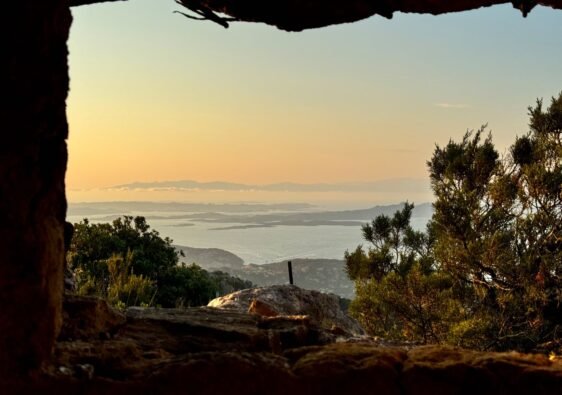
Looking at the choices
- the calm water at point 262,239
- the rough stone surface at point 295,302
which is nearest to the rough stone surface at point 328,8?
the rough stone surface at point 295,302

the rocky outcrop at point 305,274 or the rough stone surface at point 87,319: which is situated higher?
the rough stone surface at point 87,319

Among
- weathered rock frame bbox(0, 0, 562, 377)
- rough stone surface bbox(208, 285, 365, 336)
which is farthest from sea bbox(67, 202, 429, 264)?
weathered rock frame bbox(0, 0, 562, 377)

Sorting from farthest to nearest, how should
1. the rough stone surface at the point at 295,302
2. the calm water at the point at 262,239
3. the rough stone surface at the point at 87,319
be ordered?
the calm water at the point at 262,239
the rough stone surface at the point at 295,302
the rough stone surface at the point at 87,319

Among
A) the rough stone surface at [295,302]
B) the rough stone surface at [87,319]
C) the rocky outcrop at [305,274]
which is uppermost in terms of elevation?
the rough stone surface at [87,319]

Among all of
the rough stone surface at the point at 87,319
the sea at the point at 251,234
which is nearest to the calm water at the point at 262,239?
the sea at the point at 251,234

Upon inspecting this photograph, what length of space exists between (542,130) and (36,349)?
865cm

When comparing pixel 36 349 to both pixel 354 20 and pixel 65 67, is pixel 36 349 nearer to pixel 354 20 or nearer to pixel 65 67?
pixel 65 67

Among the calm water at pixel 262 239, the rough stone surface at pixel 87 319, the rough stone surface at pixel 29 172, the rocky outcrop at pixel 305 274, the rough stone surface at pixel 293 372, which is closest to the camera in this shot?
the rough stone surface at pixel 29 172

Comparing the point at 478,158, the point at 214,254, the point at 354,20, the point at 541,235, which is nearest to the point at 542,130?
the point at 478,158

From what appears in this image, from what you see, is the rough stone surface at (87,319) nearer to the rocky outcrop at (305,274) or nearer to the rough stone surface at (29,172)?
the rough stone surface at (29,172)

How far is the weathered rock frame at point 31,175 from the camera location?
2.12 metres

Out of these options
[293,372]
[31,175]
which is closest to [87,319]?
[31,175]

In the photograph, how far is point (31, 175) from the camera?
217cm

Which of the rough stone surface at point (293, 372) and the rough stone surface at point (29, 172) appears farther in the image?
the rough stone surface at point (293, 372)
